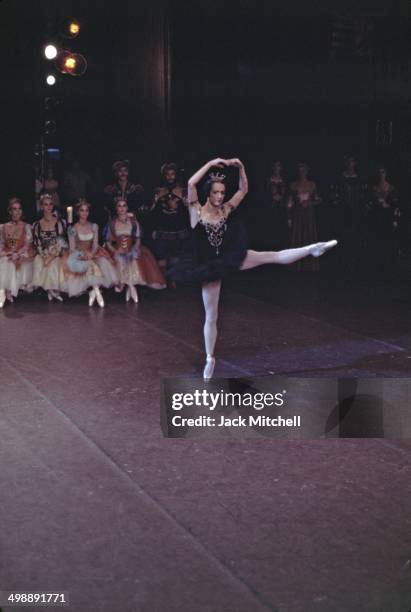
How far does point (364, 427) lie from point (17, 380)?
2.60 metres

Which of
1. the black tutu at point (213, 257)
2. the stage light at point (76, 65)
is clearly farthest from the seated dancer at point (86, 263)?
Answer: the black tutu at point (213, 257)

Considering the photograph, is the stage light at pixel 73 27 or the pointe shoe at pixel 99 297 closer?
the pointe shoe at pixel 99 297

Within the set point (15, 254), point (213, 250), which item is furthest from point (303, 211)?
point (213, 250)

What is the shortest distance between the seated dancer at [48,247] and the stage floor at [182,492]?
67.7 inches

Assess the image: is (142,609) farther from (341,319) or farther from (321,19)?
(321,19)

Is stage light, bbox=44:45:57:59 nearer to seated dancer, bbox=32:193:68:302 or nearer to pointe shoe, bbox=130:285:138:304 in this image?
seated dancer, bbox=32:193:68:302

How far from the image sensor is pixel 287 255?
5.90 metres

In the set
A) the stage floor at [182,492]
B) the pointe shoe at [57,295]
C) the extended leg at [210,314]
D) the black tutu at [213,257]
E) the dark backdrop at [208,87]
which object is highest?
the dark backdrop at [208,87]

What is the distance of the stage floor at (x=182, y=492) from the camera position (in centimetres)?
330

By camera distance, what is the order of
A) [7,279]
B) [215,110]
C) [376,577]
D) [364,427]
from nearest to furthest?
[376,577]
[364,427]
[7,279]
[215,110]

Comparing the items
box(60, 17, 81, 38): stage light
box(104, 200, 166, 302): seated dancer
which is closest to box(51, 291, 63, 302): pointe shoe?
box(104, 200, 166, 302): seated dancer

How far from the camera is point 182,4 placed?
11.5 meters

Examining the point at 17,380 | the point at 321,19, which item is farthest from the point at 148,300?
the point at 321,19

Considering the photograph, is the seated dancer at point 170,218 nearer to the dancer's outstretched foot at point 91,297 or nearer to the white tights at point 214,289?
the dancer's outstretched foot at point 91,297
